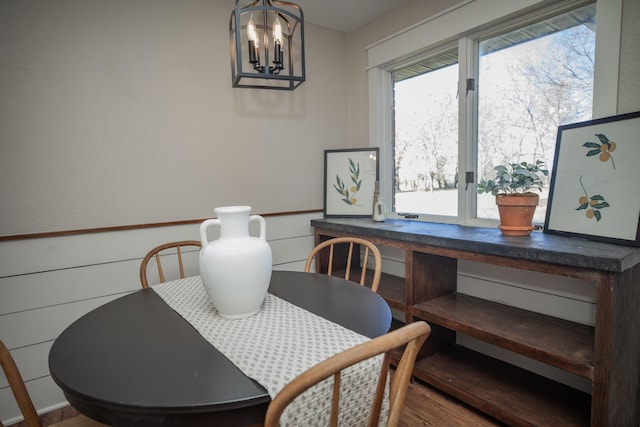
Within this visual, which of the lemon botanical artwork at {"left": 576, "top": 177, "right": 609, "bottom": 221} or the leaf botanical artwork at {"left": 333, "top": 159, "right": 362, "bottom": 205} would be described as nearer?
the lemon botanical artwork at {"left": 576, "top": 177, "right": 609, "bottom": 221}

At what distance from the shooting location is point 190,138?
2145 millimetres

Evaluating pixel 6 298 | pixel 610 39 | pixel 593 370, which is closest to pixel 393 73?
pixel 610 39

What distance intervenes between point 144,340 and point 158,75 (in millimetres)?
1668

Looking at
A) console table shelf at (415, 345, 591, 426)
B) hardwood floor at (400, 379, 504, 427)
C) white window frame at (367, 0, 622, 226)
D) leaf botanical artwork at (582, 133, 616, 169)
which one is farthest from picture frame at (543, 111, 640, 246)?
hardwood floor at (400, 379, 504, 427)

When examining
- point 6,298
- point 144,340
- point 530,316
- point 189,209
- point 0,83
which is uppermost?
point 0,83

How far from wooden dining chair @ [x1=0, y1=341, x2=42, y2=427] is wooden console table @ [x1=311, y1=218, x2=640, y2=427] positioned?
161 centimetres

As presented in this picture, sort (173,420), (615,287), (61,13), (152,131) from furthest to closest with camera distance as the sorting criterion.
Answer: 1. (152,131)
2. (61,13)
3. (615,287)
4. (173,420)

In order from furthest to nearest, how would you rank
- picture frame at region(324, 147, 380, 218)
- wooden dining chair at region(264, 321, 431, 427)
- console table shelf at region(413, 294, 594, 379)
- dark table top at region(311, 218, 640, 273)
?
picture frame at region(324, 147, 380, 218), console table shelf at region(413, 294, 594, 379), dark table top at region(311, 218, 640, 273), wooden dining chair at region(264, 321, 431, 427)

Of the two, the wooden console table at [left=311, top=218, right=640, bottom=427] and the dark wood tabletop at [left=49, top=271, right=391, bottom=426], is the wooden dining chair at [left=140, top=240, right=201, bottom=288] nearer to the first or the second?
the dark wood tabletop at [left=49, top=271, right=391, bottom=426]

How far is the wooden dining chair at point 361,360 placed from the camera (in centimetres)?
57

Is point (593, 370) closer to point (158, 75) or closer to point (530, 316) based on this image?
point (530, 316)

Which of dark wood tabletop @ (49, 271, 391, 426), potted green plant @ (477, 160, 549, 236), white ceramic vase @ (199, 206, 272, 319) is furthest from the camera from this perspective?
potted green plant @ (477, 160, 549, 236)

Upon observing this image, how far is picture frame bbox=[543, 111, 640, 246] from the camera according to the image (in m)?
1.34

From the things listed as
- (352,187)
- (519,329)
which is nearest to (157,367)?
(519,329)
